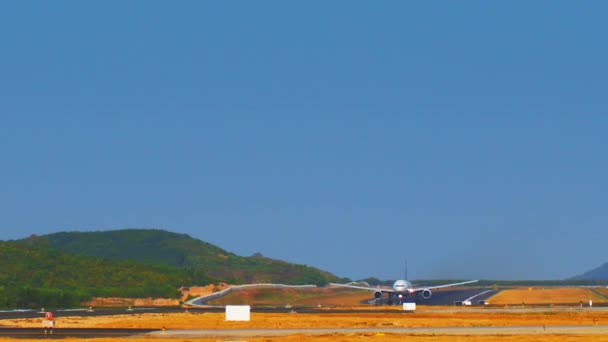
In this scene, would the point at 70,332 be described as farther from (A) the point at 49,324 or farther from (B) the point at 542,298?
(B) the point at 542,298

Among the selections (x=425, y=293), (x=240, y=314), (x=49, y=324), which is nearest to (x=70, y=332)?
(x=49, y=324)

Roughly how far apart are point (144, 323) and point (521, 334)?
1482 inches

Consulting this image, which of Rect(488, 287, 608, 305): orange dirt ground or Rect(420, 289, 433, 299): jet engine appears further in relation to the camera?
Rect(488, 287, 608, 305): orange dirt ground

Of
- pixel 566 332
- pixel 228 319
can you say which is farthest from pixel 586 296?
pixel 566 332

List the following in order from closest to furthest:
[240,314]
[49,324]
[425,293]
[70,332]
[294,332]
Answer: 1. [294,332]
2. [70,332]
3. [49,324]
4. [240,314]
5. [425,293]

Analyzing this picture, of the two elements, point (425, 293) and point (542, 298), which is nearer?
point (425, 293)

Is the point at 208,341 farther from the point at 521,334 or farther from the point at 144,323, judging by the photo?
the point at 144,323

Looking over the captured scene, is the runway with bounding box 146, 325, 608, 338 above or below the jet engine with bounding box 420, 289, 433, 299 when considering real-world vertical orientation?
below

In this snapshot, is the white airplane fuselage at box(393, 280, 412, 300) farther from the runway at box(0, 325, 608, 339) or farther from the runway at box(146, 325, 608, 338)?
the runway at box(146, 325, 608, 338)

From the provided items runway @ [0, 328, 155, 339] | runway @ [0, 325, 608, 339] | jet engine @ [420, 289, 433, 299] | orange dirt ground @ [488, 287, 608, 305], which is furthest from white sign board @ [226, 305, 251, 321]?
orange dirt ground @ [488, 287, 608, 305]

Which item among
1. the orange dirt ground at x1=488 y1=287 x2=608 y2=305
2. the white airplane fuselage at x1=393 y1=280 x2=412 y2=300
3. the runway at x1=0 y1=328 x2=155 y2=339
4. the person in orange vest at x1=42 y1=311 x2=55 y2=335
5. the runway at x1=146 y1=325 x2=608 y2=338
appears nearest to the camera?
the runway at x1=146 y1=325 x2=608 y2=338

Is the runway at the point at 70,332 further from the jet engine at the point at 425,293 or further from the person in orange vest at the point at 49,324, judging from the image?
the jet engine at the point at 425,293

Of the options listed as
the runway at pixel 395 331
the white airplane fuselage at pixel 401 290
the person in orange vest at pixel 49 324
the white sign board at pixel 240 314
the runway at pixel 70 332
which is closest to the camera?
the runway at pixel 395 331

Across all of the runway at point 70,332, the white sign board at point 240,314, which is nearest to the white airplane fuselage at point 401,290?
the white sign board at point 240,314
